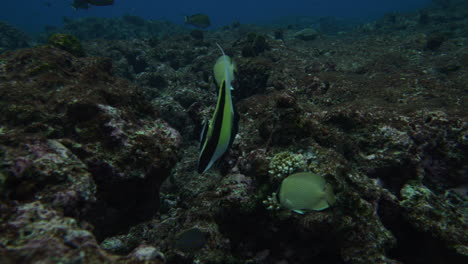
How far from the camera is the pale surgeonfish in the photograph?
223 centimetres

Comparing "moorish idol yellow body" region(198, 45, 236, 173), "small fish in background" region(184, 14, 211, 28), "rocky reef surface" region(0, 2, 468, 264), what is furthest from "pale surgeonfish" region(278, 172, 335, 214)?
"small fish in background" region(184, 14, 211, 28)

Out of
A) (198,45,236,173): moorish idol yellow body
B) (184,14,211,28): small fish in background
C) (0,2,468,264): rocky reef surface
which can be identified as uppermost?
(184,14,211,28): small fish in background

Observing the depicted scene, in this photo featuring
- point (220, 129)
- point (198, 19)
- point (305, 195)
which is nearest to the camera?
point (220, 129)

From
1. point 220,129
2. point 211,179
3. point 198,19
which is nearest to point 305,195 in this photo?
point 220,129

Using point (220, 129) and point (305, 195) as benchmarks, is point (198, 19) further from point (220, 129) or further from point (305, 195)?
point (220, 129)

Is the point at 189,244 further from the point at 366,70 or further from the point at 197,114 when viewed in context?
the point at 366,70

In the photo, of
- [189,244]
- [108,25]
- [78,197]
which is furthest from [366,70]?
[108,25]

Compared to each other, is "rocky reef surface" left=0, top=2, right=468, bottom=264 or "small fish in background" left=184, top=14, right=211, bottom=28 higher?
"small fish in background" left=184, top=14, right=211, bottom=28

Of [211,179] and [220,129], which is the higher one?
[220,129]

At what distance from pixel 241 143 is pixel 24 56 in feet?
14.9

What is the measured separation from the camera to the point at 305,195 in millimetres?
2215

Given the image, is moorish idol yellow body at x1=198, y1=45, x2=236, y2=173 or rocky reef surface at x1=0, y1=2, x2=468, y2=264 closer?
moorish idol yellow body at x1=198, y1=45, x2=236, y2=173

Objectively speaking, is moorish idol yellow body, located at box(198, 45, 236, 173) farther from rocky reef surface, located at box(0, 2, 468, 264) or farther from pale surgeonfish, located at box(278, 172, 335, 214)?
pale surgeonfish, located at box(278, 172, 335, 214)

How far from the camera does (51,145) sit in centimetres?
249
